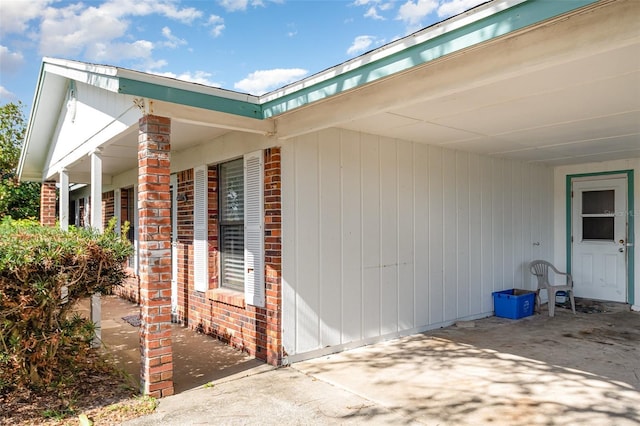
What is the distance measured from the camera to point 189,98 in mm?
3697

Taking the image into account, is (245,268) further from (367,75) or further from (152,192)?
(367,75)

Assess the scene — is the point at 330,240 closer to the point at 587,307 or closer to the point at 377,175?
the point at 377,175

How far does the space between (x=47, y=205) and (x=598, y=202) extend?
10873mm

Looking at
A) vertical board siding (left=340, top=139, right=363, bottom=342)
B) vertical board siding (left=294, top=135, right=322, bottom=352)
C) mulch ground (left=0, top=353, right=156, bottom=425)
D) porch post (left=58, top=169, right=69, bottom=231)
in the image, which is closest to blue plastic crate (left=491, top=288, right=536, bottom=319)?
vertical board siding (left=340, top=139, right=363, bottom=342)

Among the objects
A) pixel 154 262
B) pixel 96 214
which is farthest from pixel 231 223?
pixel 154 262

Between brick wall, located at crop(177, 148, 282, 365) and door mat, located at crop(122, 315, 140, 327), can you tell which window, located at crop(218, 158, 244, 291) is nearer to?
brick wall, located at crop(177, 148, 282, 365)

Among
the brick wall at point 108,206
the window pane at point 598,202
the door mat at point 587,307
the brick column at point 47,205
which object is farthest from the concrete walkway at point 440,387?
the brick column at point 47,205

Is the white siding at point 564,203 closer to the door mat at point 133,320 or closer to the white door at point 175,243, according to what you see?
the white door at point 175,243

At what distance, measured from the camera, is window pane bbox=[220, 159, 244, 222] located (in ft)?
17.2

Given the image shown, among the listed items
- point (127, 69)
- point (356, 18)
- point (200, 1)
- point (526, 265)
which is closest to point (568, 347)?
point (526, 265)

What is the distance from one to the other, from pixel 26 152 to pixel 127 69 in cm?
656

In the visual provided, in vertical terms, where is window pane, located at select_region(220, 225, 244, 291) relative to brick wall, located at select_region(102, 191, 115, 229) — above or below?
below

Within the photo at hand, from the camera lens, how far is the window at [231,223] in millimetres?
5258

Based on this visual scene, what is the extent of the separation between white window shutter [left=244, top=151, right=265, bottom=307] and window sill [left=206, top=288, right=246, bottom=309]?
0.53ft
